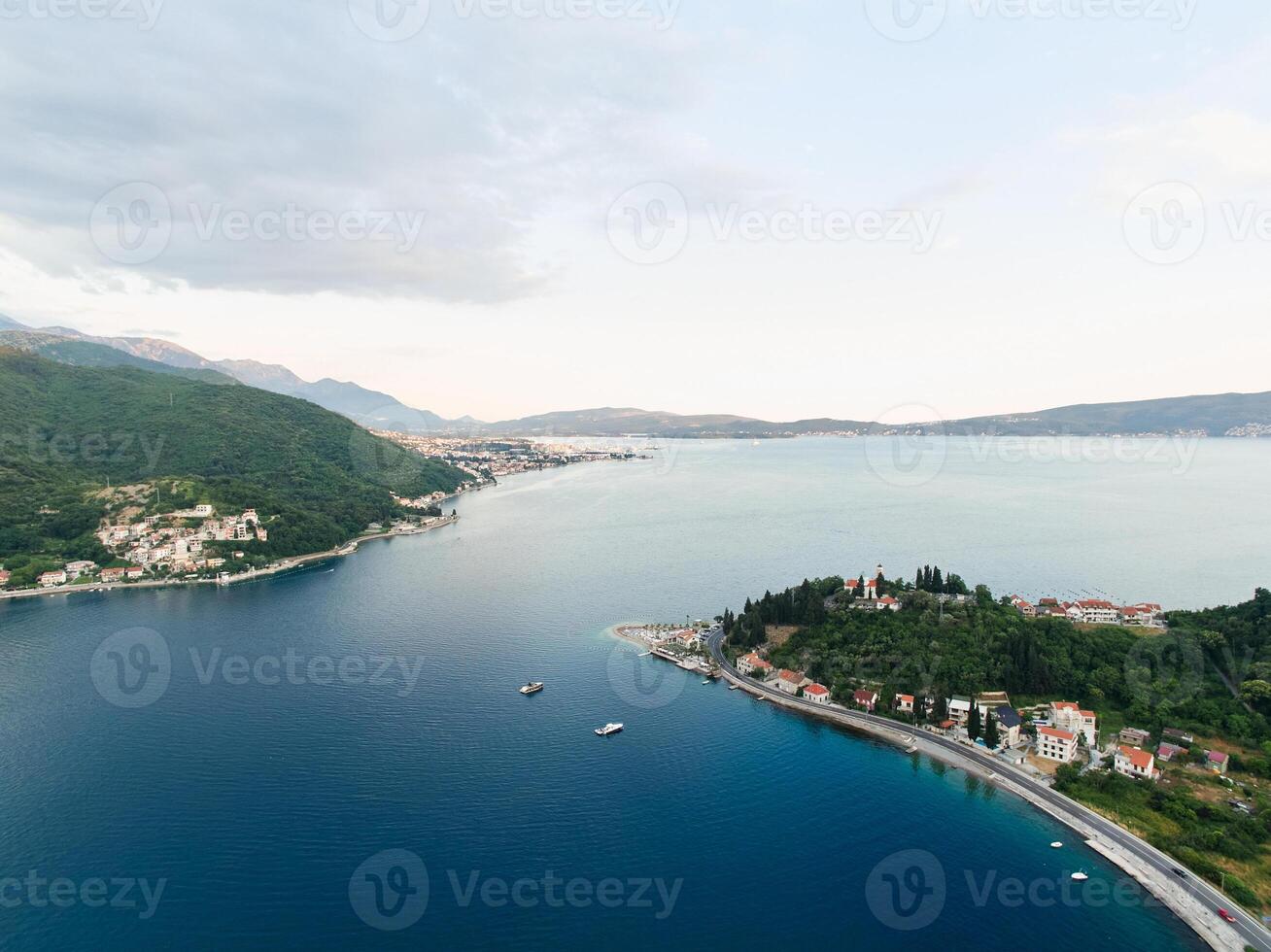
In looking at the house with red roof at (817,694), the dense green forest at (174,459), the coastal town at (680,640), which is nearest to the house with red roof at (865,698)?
the house with red roof at (817,694)

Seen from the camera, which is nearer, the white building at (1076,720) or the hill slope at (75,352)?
the white building at (1076,720)

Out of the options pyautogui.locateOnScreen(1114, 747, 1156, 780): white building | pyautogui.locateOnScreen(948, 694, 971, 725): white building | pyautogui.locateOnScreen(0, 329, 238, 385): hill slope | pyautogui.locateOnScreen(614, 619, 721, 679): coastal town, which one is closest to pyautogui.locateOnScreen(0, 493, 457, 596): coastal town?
pyautogui.locateOnScreen(614, 619, 721, 679): coastal town

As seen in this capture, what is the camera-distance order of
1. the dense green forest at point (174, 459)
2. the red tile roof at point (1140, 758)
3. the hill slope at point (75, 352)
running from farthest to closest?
1. the hill slope at point (75, 352)
2. the dense green forest at point (174, 459)
3. the red tile roof at point (1140, 758)

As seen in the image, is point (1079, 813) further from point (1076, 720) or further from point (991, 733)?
point (1076, 720)

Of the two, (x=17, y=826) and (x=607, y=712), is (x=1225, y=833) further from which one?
(x=17, y=826)

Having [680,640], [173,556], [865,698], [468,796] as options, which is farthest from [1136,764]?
[173,556]

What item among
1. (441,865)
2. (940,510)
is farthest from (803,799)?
(940,510)

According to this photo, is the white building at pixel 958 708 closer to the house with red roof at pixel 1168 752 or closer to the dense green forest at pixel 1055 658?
the dense green forest at pixel 1055 658
